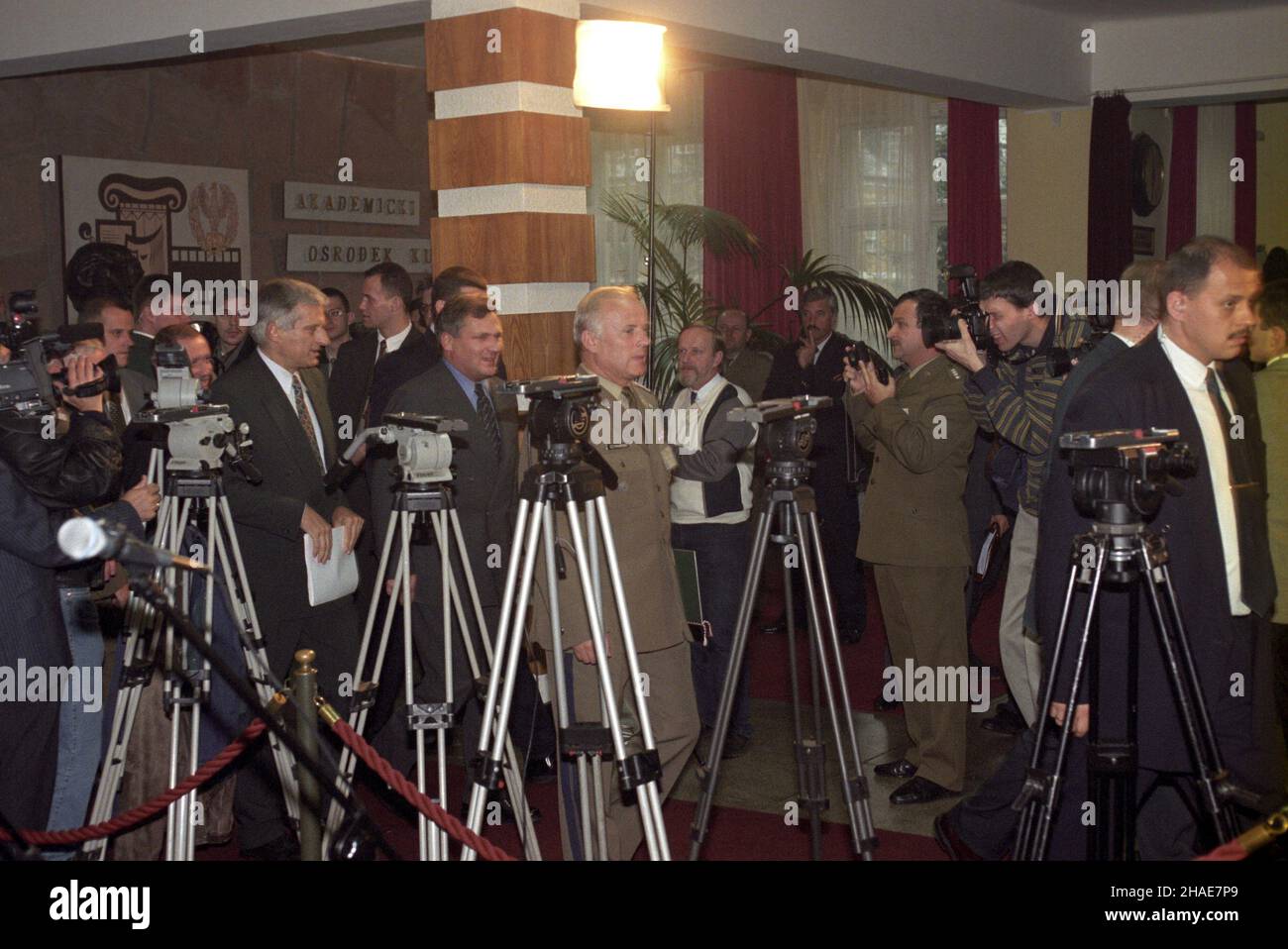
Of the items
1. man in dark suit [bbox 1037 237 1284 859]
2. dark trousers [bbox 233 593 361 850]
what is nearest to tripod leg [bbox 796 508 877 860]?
man in dark suit [bbox 1037 237 1284 859]

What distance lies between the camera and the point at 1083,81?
952cm

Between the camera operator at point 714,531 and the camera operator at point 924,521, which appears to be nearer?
the camera operator at point 924,521

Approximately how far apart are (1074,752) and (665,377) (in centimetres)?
558

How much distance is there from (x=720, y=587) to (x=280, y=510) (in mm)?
1873

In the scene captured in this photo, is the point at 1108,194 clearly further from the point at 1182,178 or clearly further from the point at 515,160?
the point at 515,160

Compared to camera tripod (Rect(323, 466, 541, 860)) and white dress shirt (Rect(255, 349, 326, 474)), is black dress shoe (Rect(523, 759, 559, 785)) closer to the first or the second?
camera tripod (Rect(323, 466, 541, 860))

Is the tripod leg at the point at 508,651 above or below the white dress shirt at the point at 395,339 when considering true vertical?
below

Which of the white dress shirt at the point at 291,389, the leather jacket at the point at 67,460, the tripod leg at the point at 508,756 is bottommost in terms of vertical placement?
the tripod leg at the point at 508,756

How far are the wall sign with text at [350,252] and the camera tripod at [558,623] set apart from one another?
716cm

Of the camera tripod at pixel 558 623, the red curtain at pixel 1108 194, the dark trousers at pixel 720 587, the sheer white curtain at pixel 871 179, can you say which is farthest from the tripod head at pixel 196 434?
the sheer white curtain at pixel 871 179

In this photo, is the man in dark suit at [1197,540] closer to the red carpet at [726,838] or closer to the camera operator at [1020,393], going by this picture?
the camera operator at [1020,393]

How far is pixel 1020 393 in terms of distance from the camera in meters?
4.16

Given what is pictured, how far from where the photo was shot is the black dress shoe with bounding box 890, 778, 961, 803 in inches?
179

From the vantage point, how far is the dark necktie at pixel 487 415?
431 cm
